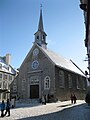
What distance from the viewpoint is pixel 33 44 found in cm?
3975

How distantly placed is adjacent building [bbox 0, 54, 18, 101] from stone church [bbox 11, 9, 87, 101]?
10.1 meters

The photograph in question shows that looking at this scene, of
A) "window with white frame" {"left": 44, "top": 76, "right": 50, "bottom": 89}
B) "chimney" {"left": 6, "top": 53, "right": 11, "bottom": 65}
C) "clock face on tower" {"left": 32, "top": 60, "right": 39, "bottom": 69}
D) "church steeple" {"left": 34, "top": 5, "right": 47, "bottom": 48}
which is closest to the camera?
"window with white frame" {"left": 44, "top": 76, "right": 50, "bottom": 89}

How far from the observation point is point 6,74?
52219 millimetres

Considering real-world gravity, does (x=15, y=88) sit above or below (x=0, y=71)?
below

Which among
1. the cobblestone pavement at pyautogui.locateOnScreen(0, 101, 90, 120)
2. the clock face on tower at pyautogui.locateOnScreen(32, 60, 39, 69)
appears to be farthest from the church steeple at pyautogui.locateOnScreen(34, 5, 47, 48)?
the cobblestone pavement at pyautogui.locateOnScreen(0, 101, 90, 120)

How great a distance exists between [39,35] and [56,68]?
992 centimetres

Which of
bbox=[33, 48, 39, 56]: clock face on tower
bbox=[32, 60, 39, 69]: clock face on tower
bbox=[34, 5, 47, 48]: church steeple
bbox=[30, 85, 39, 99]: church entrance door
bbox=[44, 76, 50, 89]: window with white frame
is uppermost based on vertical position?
bbox=[34, 5, 47, 48]: church steeple

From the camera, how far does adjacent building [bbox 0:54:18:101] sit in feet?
163

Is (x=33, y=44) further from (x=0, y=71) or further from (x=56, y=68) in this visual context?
(x=0, y=71)

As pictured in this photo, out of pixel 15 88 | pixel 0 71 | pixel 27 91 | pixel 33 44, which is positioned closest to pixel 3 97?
pixel 0 71

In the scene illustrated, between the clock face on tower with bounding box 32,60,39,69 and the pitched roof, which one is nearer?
the pitched roof

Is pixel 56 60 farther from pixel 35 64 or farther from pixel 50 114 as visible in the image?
pixel 50 114

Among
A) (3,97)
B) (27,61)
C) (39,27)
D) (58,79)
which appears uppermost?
(39,27)

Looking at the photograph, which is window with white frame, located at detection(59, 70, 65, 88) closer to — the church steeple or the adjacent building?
the church steeple
